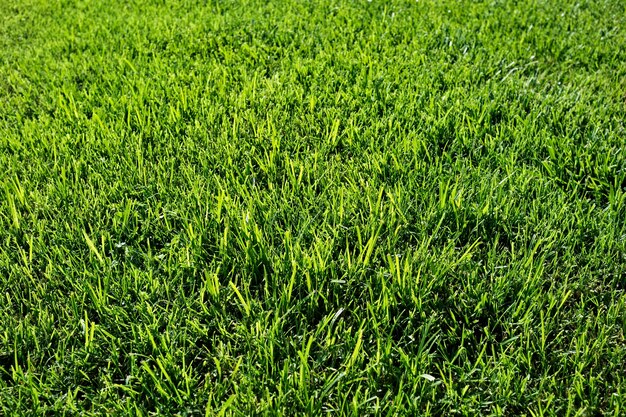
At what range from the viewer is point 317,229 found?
2254 millimetres

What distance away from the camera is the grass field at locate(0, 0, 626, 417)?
1744mm

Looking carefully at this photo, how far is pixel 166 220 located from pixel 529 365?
1391mm

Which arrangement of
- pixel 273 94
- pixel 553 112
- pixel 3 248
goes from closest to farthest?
pixel 3 248 < pixel 553 112 < pixel 273 94

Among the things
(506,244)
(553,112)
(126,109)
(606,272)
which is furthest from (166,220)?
(553,112)

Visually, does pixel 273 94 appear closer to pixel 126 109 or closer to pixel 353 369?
pixel 126 109

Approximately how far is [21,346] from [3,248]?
0.54 metres

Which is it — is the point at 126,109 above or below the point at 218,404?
above

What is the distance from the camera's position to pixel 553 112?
2.93 metres

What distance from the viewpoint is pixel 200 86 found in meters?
3.25

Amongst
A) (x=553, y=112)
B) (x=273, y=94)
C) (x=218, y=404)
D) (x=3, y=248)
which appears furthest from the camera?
(x=273, y=94)

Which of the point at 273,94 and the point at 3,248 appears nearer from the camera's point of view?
the point at 3,248

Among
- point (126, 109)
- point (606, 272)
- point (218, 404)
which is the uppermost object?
point (126, 109)

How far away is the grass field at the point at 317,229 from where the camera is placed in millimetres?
1744

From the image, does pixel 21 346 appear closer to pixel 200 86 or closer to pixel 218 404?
pixel 218 404
